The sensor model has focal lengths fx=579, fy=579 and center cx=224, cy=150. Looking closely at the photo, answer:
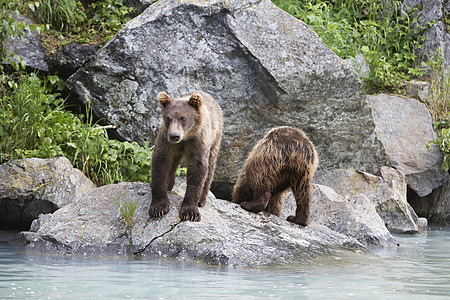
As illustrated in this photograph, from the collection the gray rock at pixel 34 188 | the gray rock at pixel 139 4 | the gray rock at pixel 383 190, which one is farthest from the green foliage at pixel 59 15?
the gray rock at pixel 383 190

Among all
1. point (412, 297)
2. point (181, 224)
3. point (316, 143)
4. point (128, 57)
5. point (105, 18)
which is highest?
point (105, 18)

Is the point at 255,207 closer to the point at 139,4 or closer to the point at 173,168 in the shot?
the point at 173,168

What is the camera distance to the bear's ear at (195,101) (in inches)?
217

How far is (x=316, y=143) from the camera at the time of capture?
895 cm

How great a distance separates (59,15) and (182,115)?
5.25 metres

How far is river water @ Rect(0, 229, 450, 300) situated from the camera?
386 centimetres

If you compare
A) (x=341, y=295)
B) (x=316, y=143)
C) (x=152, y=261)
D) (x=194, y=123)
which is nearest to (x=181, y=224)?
(x=152, y=261)

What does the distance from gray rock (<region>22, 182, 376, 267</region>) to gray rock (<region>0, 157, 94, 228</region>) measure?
0.92m

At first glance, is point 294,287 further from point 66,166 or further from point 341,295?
point 66,166

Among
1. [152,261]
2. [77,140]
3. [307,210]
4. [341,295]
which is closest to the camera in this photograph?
[341,295]

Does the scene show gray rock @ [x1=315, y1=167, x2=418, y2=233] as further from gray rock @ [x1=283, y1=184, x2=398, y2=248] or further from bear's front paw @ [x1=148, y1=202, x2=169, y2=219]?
bear's front paw @ [x1=148, y1=202, x2=169, y2=219]

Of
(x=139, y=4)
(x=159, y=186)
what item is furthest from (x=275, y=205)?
(x=139, y=4)

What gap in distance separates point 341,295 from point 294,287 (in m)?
0.37

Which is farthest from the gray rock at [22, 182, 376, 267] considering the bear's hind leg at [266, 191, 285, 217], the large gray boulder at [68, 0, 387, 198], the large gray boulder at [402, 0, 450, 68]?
the large gray boulder at [402, 0, 450, 68]
